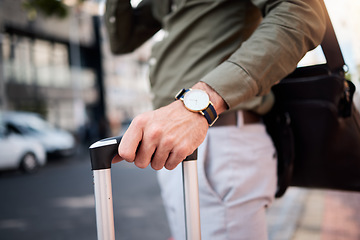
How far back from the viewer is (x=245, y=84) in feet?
3.11

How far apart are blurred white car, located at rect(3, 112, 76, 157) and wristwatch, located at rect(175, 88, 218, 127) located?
448 inches

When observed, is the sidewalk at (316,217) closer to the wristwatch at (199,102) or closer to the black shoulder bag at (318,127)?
the black shoulder bag at (318,127)

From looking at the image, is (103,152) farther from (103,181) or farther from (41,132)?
(41,132)

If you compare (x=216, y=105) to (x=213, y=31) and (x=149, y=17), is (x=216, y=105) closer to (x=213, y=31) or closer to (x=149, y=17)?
(x=213, y=31)

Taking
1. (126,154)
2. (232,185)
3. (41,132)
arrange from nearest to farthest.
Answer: (126,154) < (232,185) < (41,132)

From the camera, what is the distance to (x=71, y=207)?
217 inches

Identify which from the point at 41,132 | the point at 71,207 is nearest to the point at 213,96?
the point at 71,207

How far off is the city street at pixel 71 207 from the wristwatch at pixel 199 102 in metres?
3.35

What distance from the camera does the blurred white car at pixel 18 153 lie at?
930cm

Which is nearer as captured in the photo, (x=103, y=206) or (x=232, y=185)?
(x=103, y=206)

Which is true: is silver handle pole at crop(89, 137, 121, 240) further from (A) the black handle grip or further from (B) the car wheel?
(B) the car wheel

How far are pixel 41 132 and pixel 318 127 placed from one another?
40.4 ft

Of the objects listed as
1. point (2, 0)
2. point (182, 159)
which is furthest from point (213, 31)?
point (2, 0)

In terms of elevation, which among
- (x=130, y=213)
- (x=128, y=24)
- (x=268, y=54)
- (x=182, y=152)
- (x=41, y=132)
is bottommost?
(x=130, y=213)
